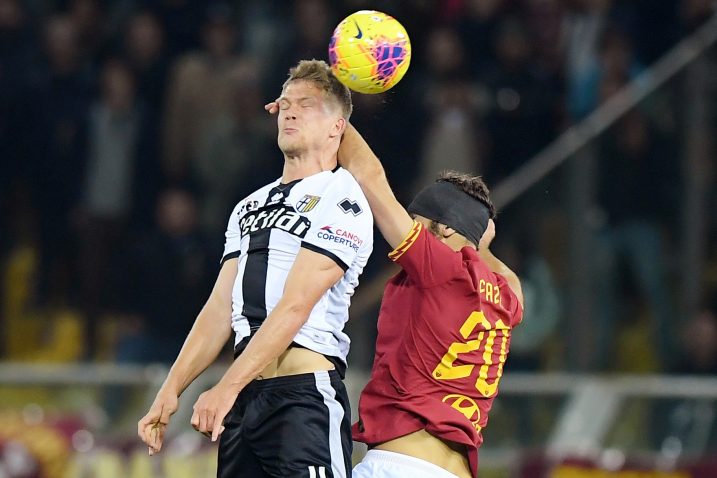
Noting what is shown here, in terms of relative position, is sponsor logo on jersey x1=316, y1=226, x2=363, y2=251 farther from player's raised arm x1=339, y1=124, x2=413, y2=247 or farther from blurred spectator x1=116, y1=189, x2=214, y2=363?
blurred spectator x1=116, y1=189, x2=214, y2=363

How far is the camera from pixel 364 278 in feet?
30.4

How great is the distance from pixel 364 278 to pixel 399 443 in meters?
4.16

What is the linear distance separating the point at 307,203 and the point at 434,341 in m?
0.75

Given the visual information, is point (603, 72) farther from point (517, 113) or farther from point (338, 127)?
point (338, 127)

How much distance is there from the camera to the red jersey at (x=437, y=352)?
511 cm

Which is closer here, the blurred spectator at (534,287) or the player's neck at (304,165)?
the player's neck at (304,165)

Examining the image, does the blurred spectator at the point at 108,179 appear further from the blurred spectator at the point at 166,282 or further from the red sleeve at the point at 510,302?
the red sleeve at the point at 510,302

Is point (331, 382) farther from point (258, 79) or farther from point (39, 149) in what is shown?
point (39, 149)

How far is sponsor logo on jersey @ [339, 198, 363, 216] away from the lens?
4.80 metres

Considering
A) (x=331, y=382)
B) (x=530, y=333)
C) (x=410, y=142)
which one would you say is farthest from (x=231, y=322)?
(x=410, y=142)

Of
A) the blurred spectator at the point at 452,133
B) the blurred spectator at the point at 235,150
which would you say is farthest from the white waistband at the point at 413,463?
the blurred spectator at the point at 235,150

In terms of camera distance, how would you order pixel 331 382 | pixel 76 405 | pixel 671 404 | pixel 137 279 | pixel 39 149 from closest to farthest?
pixel 331 382
pixel 671 404
pixel 76 405
pixel 137 279
pixel 39 149

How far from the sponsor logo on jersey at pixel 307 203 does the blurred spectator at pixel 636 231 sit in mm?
4105

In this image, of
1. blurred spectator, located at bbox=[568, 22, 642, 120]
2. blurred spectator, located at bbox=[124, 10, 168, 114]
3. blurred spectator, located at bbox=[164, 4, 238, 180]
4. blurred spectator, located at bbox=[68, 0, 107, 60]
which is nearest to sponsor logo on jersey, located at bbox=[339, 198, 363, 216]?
blurred spectator, located at bbox=[568, 22, 642, 120]
